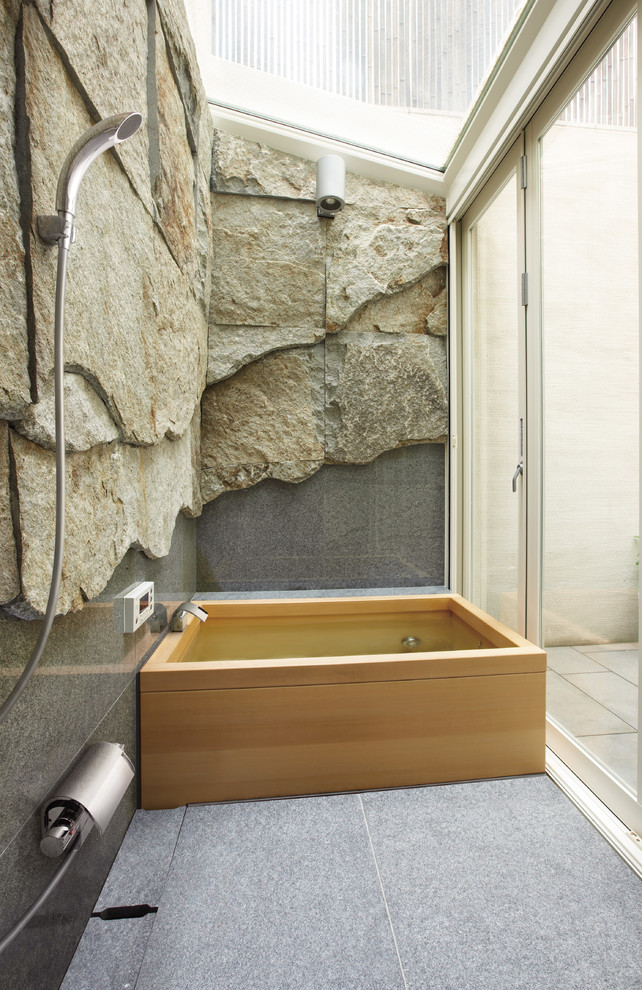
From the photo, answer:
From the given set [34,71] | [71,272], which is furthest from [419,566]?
[34,71]

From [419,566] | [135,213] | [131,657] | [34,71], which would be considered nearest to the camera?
[34,71]

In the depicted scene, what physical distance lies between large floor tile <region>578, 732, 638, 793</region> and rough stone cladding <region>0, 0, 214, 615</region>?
1.38 meters

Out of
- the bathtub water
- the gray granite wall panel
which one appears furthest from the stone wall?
the gray granite wall panel

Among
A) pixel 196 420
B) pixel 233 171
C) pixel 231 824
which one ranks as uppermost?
pixel 233 171

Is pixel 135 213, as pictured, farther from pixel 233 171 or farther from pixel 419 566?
pixel 419 566

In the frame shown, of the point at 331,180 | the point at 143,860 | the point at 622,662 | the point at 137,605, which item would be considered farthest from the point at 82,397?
the point at 331,180

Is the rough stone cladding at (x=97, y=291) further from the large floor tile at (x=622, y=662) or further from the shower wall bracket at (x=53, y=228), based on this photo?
the large floor tile at (x=622, y=662)

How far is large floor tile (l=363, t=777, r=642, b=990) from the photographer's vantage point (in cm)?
89

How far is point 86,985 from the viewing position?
33.5 inches

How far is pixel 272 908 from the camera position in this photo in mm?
1024

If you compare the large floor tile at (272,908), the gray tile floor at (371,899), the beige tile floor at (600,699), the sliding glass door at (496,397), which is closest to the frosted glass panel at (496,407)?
the sliding glass door at (496,397)

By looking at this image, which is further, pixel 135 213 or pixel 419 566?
pixel 419 566

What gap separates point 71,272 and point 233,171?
1854mm

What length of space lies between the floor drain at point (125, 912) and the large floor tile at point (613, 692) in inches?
48.2
